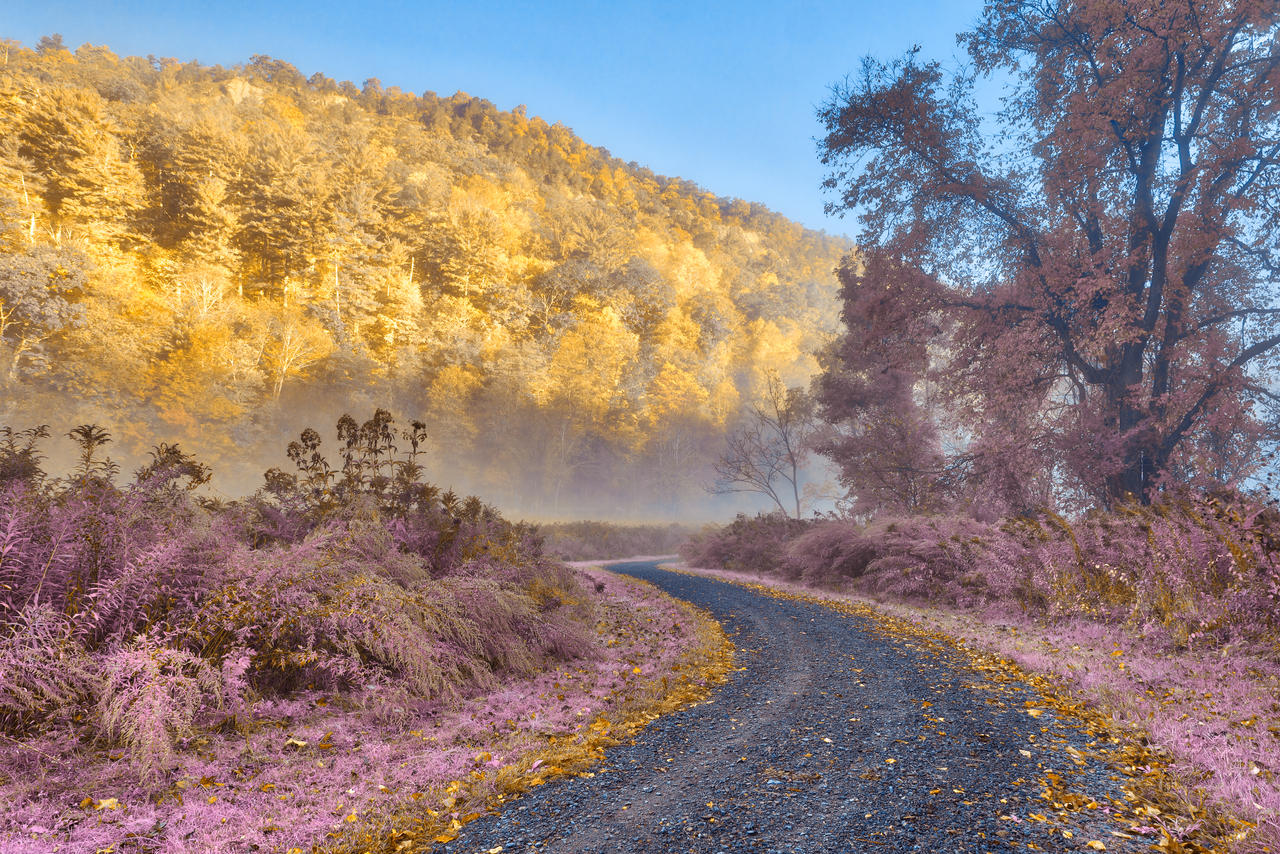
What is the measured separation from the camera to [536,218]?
51.6m

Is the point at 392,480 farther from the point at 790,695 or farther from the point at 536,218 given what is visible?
the point at 536,218

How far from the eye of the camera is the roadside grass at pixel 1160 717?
3.05 m

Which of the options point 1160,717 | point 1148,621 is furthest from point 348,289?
point 1160,717

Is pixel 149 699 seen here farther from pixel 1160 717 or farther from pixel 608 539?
pixel 608 539

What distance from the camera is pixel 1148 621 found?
24.2 ft

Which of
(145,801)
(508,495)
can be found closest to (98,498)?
(145,801)

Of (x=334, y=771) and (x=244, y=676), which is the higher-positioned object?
(x=244, y=676)

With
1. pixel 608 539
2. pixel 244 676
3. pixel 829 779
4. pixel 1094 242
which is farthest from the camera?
pixel 608 539

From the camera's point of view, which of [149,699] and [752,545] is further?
[752,545]

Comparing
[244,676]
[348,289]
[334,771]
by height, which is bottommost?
[334,771]

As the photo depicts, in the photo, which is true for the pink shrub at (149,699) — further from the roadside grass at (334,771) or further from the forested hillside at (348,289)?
the forested hillside at (348,289)

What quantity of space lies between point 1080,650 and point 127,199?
4522 cm

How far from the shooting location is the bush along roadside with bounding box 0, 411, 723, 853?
3.44m

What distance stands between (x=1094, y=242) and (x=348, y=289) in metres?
39.5
